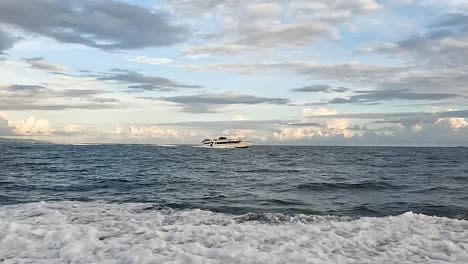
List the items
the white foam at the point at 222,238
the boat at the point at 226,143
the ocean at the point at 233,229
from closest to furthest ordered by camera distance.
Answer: the white foam at the point at 222,238
the ocean at the point at 233,229
the boat at the point at 226,143

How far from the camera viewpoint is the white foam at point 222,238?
8.24m

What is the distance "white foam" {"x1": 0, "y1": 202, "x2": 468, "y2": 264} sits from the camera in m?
8.24

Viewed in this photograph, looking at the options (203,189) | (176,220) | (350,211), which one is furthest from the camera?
(203,189)

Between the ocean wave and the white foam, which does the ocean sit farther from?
the ocean wave

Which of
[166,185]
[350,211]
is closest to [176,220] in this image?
[350,211]

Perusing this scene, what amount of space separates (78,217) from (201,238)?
4740 millimetres

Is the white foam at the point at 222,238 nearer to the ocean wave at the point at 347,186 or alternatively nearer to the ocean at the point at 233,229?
the ocean at the point at 233,229

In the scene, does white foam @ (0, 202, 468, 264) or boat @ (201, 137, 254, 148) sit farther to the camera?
boat @ (201, 137, 254, 148)

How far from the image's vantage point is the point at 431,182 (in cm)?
2638

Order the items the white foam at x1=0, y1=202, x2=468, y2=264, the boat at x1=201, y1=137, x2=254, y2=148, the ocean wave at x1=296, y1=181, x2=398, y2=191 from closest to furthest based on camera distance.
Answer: the white foam at x1=0, y1=202, x2=468, y2=264
the ocean wave at x1=296, y1=181, x2=398, y2=191
the boat at x1=201, y1=137, x2=254, y2=148

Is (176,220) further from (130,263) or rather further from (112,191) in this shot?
(112,191)

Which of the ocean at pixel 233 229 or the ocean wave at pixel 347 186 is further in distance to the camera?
the ocean wave at pixel 347 186

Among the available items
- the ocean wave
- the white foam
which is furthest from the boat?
the white foam

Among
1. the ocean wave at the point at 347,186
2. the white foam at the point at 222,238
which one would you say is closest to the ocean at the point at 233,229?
the white foam at the point at 222,238
